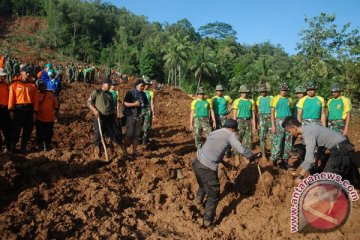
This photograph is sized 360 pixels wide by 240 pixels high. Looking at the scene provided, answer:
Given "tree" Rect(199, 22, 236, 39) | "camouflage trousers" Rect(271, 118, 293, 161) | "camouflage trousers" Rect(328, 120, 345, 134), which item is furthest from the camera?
"tree" Rect(199, 22, 236, 39)

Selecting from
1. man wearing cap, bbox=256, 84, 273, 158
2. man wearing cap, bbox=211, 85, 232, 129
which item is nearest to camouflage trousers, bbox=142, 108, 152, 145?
man wearing cap, bbox=211, 85, 232, 129

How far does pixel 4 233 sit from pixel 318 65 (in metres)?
20.8

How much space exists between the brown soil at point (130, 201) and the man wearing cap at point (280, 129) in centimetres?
90

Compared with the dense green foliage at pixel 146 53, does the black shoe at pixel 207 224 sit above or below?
below

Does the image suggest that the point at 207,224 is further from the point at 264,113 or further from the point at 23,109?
the point at 23,109

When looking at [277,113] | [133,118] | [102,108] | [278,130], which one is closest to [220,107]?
[277,113]

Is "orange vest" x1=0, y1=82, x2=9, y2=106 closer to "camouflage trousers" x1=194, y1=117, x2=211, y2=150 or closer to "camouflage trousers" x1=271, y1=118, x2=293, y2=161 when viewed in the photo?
"camouflage trousers" x1=194, y1=117, x2=211, y2=150

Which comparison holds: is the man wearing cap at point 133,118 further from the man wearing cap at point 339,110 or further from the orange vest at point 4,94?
the man wearing cap at point 339,110

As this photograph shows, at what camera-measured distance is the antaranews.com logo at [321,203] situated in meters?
4.84

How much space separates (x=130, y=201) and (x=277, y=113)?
3607 mm

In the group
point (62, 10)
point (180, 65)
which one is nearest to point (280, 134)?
point (180, 65)

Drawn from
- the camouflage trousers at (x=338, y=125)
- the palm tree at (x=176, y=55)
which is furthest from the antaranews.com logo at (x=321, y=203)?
the palm tree at (x=176, y=55)

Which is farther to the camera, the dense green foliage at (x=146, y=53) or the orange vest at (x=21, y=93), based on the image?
the dense green foliage at (x=146, y=53)

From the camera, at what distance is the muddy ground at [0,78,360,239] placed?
4.75 m
